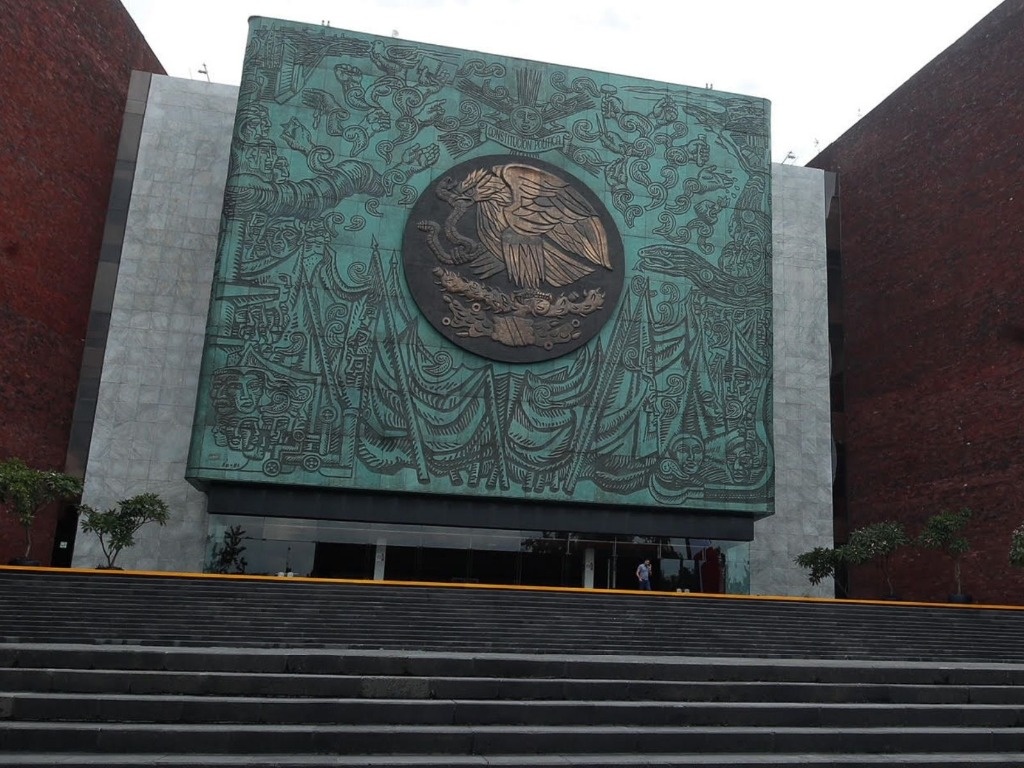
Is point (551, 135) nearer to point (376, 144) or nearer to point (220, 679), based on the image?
point (376, 144)

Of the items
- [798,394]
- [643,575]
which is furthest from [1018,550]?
[798,394]

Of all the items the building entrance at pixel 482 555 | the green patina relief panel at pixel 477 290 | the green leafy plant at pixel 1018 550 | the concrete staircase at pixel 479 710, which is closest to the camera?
the concrete staircase at pixel 479 710

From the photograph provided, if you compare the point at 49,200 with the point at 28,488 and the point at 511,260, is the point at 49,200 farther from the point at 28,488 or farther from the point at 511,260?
the point at 511,260

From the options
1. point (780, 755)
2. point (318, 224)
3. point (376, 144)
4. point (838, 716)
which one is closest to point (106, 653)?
point (780, 755)

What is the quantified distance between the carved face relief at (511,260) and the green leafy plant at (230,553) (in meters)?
6.44

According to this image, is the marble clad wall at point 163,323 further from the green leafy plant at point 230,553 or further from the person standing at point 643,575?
the person standing at point 643,575

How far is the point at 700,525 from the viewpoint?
22.8 m

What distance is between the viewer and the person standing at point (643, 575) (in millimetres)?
21812

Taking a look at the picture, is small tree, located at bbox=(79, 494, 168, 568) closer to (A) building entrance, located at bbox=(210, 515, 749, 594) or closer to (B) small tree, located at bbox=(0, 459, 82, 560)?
(B) small tree, located at bbox=(0, 459, 82, 560)

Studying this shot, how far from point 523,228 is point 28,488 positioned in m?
11.8

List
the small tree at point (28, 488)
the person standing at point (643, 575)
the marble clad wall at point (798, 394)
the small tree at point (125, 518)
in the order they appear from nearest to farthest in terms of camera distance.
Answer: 1. the small tree at point (28, 488)
2. the small tree at point (125, 518)
3. the person standing at point (643, 575)
4. the marble clad wall at point (798, 394)

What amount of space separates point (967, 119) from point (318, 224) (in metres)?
16.7

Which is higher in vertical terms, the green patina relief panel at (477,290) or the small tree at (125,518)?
the green patina relief panel at (477,290)

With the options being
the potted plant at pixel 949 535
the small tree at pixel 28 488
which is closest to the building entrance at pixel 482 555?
the small tree at pixel 28 488
